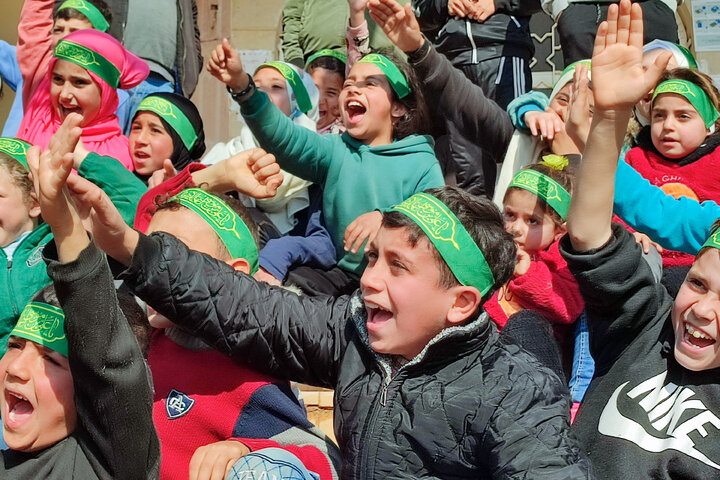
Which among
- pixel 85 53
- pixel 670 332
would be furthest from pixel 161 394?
pixel 85 53

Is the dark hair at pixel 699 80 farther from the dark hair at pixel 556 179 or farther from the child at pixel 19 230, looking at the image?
the child at pixel 19 230

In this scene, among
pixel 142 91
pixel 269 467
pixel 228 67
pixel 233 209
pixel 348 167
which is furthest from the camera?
pixel 142 91

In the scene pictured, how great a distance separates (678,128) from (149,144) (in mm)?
2423

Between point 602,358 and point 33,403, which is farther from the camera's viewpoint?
point 602,358

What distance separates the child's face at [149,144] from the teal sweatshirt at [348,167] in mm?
762

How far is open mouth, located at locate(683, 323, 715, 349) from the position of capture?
8.45ft

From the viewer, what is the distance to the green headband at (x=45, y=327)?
2527mm

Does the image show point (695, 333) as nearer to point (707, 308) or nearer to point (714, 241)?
point (707, 308)

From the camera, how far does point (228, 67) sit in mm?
4008

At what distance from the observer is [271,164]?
3.51m

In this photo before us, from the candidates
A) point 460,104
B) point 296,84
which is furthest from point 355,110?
point 296,84

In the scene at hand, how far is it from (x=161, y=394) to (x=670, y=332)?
147 cm

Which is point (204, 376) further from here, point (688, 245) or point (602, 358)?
point (688, 245)

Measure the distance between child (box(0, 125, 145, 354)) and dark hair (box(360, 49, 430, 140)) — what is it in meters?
1.25
